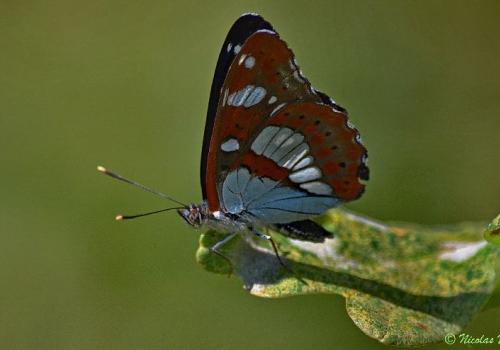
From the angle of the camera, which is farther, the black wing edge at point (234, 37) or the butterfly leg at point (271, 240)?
the black wing edge at point (234, 37)

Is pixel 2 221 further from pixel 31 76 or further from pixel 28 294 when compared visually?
pixel 31 76

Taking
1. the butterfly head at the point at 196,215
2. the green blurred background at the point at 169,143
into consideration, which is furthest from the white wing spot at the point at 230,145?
the green blurred background at the point at 169,143

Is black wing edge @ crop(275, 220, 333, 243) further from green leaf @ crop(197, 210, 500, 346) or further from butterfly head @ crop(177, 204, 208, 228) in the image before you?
butterfly head @ crop(177, 204, 208, 228)

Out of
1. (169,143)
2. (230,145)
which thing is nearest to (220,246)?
(230,145)

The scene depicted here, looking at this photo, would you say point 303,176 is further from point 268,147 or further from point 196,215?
point 196,215

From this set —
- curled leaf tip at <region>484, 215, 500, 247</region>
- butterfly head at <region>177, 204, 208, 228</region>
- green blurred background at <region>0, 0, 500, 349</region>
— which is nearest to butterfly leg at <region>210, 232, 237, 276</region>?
butterfly head at <region>177, 204, 208, 228</region>

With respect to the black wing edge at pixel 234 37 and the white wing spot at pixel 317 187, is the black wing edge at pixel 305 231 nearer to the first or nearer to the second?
the white wing spot at pixel 317 187
